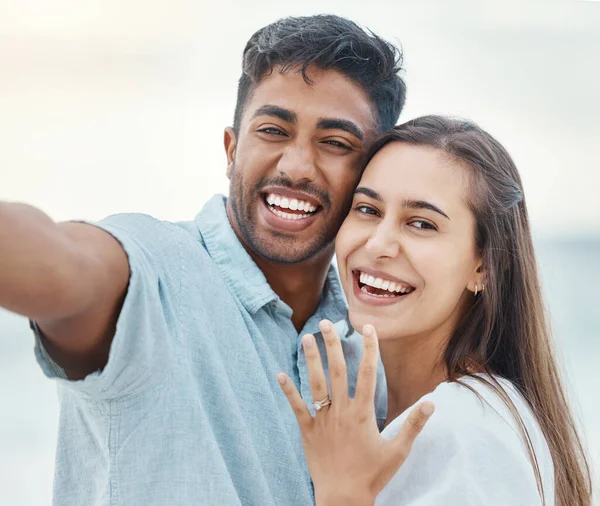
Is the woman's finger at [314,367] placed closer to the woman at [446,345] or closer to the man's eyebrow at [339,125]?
the woman at [446,345]

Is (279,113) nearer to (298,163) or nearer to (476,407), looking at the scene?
(298,163)

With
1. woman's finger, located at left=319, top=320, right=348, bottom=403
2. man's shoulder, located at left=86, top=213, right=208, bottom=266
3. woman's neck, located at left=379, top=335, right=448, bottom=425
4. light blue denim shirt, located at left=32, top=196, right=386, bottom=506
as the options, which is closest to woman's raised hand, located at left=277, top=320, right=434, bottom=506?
woman's finger, located at left=319, top=320, right=348, bottom=403

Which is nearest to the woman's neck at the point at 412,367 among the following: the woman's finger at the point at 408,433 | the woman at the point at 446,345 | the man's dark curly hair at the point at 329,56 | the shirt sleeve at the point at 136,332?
the woman at the point at 446,345

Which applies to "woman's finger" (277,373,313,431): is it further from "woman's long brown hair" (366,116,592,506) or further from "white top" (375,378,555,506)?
"woman's long brown hair" (366,116,592,506)

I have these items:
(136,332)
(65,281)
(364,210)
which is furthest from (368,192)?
(65,281)

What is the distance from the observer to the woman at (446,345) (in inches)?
45.4

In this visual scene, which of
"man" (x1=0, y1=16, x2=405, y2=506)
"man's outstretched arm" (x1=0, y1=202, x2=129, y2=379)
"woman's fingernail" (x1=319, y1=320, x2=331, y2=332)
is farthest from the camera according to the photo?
"woman's fingernail" (x1=319, y1=320, x2=331, y2=332)

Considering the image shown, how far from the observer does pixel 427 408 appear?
1125 millimetres

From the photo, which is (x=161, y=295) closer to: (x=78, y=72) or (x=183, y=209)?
(x=183, y=209)

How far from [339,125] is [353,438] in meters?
0.65

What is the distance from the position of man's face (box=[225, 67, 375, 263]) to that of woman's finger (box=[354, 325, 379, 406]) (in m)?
0.45

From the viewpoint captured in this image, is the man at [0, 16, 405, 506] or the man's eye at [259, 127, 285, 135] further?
the man's eye at [259, 127, 285, 135]

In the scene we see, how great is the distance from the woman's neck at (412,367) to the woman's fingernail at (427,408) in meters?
0.35

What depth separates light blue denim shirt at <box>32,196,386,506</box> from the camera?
0.98m
